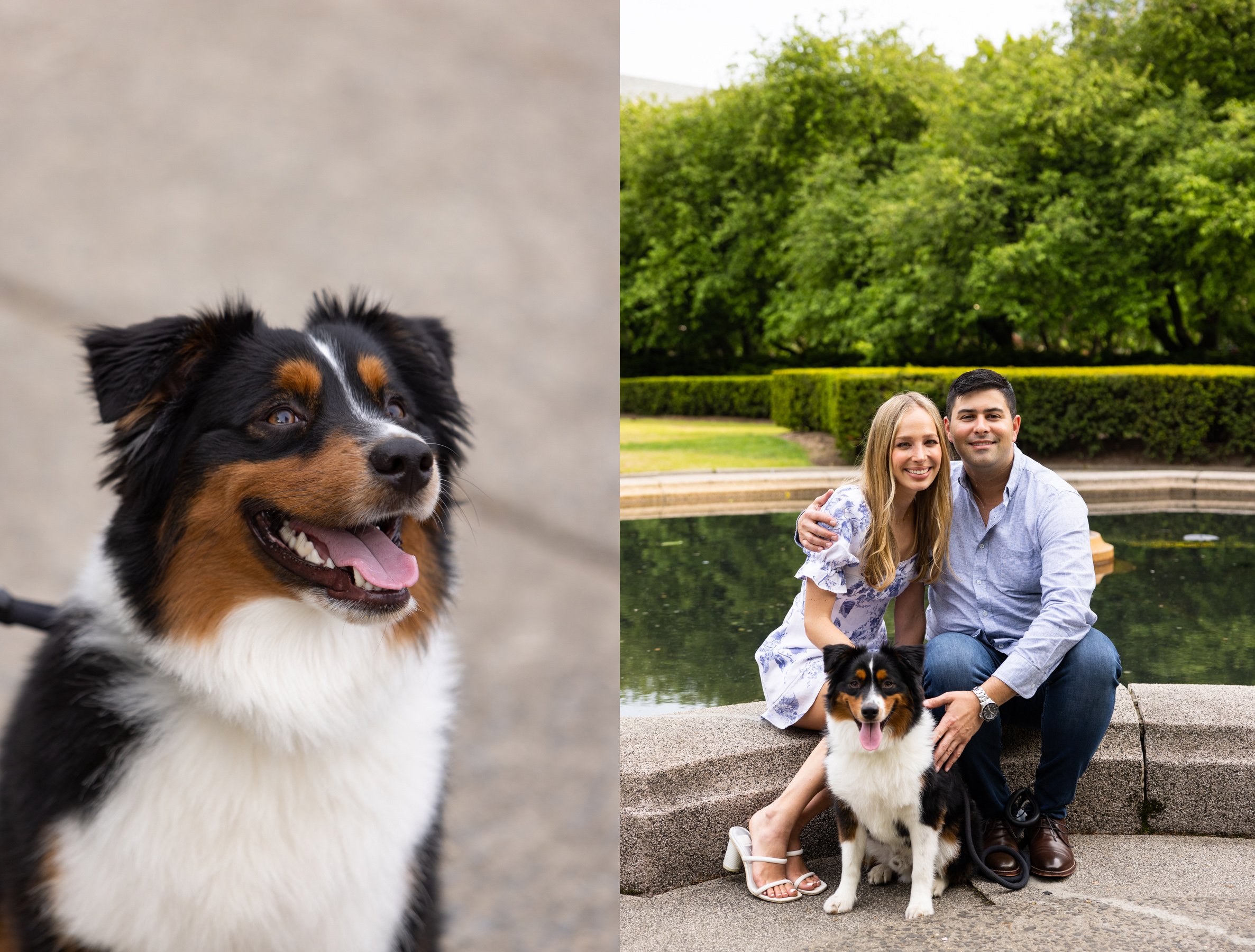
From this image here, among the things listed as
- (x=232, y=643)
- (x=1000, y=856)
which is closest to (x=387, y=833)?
(x=232, y=643)

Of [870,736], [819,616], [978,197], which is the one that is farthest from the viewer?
[978,197]

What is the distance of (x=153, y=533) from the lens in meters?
1.39

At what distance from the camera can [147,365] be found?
4.26 ft

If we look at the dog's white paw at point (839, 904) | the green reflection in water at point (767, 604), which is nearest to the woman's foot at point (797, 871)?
the dog's white paw at point (839, 904)

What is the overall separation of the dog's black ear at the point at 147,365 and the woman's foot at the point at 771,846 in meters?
2.05

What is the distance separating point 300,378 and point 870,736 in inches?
71.2

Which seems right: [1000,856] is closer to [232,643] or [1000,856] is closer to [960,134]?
[232,643]

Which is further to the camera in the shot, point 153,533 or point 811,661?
point 811,661

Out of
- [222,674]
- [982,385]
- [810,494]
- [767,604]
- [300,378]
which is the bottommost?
[810,494]

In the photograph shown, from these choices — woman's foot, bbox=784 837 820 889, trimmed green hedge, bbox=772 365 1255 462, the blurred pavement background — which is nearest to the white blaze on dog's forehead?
the blurred pavement background

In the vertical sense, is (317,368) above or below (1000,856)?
above

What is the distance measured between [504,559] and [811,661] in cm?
101

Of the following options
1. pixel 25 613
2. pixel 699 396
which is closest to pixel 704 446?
pixel 699 396

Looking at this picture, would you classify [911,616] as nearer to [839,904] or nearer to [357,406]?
[839,904]
